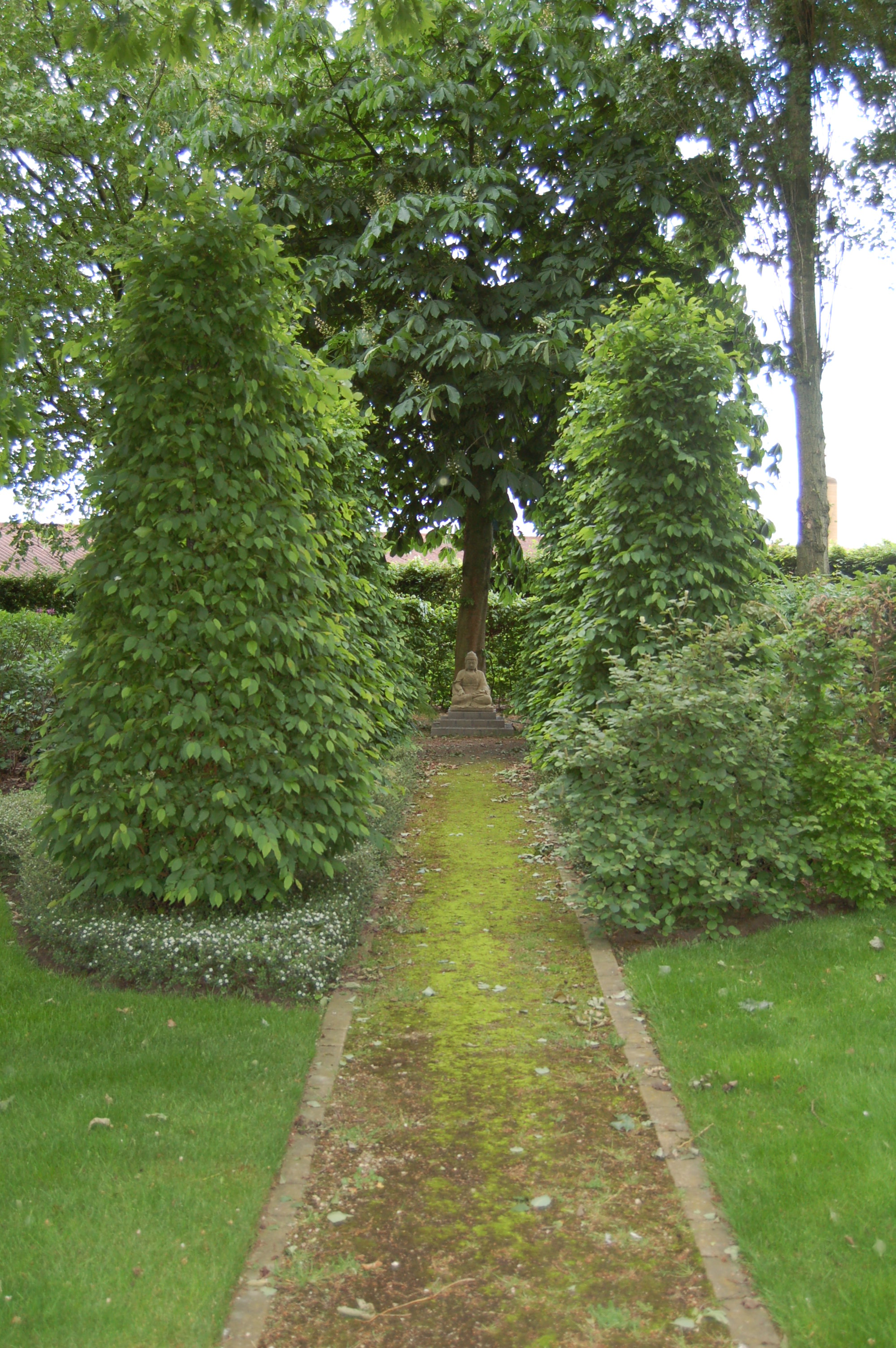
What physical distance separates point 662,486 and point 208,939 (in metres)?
5.24

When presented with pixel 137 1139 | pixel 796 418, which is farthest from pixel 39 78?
pixel 137 1139

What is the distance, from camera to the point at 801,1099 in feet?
14.1

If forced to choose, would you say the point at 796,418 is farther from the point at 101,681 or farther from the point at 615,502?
the point at 101,681

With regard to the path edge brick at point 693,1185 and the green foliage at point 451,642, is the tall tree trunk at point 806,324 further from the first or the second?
the path edge brick at point 693,1185

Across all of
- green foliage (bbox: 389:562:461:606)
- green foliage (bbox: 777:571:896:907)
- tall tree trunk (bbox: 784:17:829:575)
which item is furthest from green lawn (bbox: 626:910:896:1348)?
green foliage (bbox: 389:562:461:606)

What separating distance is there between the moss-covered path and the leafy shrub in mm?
676

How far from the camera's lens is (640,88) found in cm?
1322

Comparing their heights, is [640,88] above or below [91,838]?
above

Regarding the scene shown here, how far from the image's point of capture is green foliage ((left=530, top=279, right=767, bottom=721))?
8227 mm

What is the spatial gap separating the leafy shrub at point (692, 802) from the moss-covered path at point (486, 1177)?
26.6 inches

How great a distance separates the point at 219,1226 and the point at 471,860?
17.2 feet

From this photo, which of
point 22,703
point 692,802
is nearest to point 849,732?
point 692,802

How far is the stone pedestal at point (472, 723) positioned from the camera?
15.4 m

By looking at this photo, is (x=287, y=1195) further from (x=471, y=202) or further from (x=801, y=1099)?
(x=471, y=202)
